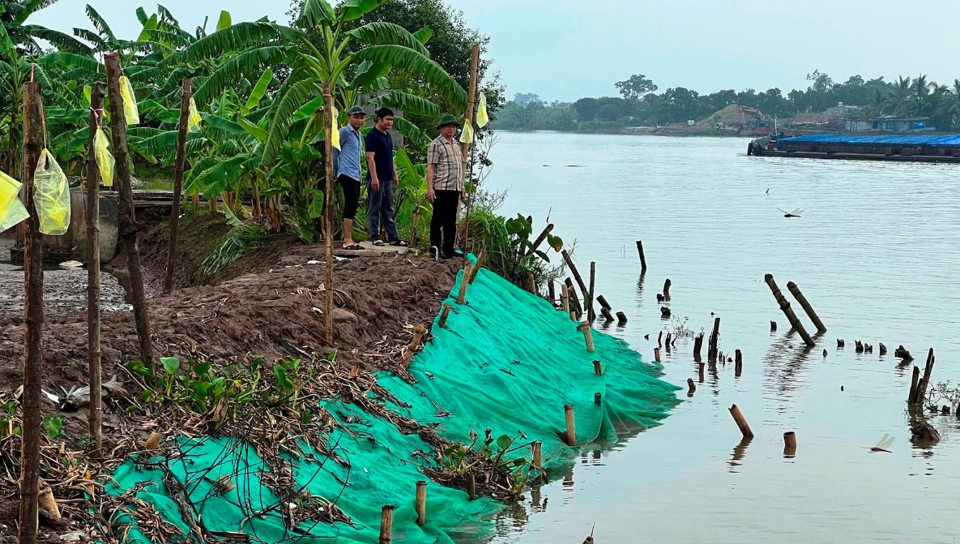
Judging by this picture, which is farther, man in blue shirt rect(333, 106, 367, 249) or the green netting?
man in blue shirt rect(333, 106, 367, 249)

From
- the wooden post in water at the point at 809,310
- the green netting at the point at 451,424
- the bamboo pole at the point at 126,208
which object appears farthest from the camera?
the wooden post in water at the point at 809,310

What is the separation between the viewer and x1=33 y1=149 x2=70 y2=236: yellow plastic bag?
15.8 ft

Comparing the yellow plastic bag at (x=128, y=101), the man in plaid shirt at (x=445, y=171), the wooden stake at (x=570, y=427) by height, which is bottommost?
the wooden stake at (x=570, y=427)

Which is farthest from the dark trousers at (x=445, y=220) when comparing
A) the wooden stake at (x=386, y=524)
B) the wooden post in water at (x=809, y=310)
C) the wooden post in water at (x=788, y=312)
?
the wooden stake at (x=386, y=524)

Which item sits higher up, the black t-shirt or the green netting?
the black t-shirt

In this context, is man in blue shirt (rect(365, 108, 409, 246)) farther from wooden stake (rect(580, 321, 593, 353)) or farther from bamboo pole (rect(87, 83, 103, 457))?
bamboo pole (rect(87, 83, 103, 457))

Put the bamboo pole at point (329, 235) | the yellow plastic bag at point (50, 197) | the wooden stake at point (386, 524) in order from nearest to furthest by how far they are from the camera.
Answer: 1. the yellow plastic bag at point (50, 197)
2. the wooden stake at point (386, 524)
3. the bamboo pole at point (329, 235)

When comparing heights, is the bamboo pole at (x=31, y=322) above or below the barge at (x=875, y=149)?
above

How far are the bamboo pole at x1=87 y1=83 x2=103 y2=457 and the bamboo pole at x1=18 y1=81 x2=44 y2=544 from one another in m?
1.02

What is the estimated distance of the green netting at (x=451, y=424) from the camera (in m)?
6.20

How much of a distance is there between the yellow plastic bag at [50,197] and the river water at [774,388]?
411 cm

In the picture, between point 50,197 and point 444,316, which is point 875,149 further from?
point 50,197

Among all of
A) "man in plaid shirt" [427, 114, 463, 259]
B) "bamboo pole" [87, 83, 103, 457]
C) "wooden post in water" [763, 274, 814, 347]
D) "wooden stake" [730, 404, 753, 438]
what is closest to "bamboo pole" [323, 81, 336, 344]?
"bamboo pole" [87, 83, 103, 457]

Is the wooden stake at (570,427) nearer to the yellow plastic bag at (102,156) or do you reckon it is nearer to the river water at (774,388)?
the river water at (774,388)
